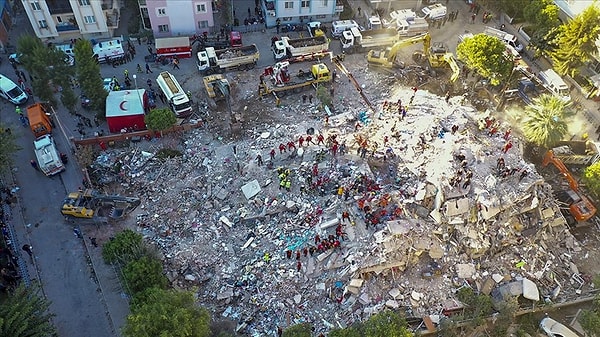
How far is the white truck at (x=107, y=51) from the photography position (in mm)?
42969

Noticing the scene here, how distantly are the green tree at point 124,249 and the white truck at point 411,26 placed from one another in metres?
32.4

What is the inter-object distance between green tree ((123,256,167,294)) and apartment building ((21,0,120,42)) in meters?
28.0

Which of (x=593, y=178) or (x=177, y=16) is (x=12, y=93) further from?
(x=593, y=178)

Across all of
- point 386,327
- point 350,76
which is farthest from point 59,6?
point 386,327

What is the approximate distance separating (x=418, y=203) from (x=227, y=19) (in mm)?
29319

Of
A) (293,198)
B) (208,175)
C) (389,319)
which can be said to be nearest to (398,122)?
(293,198)

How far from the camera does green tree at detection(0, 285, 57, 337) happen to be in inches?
859

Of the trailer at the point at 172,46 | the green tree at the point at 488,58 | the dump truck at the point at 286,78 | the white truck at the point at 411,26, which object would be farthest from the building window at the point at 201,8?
the green tree at the point at 488,58

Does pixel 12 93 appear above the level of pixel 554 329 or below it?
above

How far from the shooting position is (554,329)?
26.8 m

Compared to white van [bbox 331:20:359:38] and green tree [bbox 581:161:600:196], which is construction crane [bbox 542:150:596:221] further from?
white van [bbox 331:20:359:38]

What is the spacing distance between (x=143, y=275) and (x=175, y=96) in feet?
56.4

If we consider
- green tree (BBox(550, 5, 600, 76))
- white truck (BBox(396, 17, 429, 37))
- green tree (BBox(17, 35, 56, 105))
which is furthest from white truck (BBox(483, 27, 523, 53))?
green tree (BBox(17, 35, 56, 105))

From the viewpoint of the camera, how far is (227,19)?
48.2 meters
